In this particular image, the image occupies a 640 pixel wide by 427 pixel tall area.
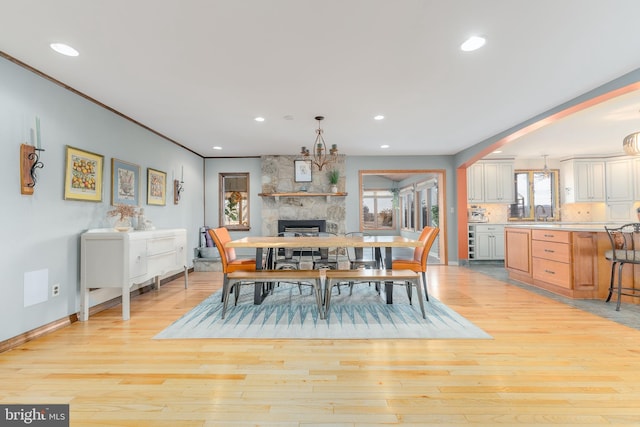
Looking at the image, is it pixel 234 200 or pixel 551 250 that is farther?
pixel 234 200

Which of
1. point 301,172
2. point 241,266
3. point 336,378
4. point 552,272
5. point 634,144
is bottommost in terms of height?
point 336,378

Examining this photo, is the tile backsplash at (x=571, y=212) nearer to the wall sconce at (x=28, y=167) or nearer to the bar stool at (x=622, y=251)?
the bar stool at (x=622, y=251)

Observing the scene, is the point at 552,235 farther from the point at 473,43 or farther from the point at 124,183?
the point at 124,183

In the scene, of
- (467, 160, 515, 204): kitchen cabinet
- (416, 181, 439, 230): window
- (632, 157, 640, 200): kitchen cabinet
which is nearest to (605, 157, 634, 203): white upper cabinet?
(632, 157, 640, 200): kitchen cabinet

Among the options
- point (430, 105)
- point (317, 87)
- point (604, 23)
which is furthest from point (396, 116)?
point (604, 23)

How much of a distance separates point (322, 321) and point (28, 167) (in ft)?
9.43

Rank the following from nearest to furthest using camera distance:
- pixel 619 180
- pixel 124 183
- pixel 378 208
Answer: pixel 124 183, pixel 619 180, pixel 378 208

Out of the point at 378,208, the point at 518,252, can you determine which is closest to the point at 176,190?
the point at 518,252

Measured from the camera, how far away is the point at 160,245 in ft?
12.4

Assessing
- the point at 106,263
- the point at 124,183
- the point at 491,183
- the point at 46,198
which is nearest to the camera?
the point at 46,198

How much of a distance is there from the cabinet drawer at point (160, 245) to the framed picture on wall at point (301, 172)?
300 centimetres

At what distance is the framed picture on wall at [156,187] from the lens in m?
4.50

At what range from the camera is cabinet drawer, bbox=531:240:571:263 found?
12.6ft

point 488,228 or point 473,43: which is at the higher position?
point 473,43
